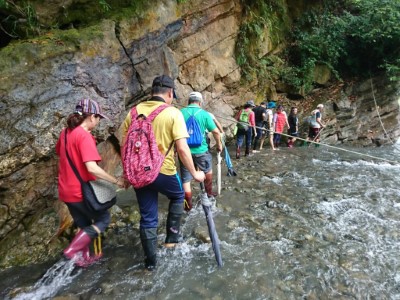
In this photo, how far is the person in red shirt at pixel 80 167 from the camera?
3.68 m

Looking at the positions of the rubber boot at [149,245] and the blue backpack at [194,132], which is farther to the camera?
the blue backpack at [194,132]

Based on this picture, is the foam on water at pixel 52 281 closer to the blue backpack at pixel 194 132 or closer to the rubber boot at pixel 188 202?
the rubber boot at pixel 188 202

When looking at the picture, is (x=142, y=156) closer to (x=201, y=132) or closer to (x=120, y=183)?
(x=120, y=183)

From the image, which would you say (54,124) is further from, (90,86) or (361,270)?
(361,270)

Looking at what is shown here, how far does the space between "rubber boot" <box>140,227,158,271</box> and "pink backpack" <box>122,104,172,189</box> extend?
665 mm

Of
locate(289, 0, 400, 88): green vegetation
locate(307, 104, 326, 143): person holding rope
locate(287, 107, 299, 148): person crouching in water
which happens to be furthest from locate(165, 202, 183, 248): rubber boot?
locate(289, 0, 400, 88): green vegetation

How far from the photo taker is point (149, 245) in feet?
13.0

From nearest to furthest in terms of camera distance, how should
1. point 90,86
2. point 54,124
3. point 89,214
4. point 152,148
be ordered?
point 152,148 < point 89,214 < point 54,124 < point 90,86

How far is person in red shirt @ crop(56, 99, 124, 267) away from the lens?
12.1ft

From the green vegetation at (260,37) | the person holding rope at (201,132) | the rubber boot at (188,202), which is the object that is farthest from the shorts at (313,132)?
the rubber boot at (188,202)

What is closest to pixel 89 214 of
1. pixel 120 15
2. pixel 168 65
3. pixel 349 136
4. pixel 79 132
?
pixel 79 132

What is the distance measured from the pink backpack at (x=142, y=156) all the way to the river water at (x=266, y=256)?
4.60 feet

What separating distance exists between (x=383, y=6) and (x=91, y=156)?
17.5 metres

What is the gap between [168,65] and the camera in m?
8.69
